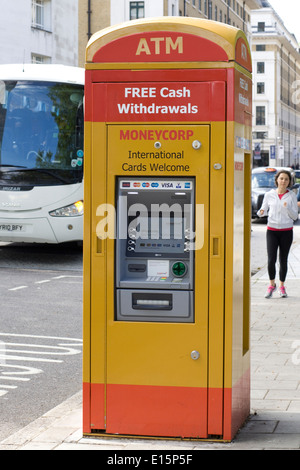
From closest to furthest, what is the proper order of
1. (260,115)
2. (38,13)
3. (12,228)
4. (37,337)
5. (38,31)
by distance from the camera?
(37,337), (12,228), (38,31), (38,13), (260,115)

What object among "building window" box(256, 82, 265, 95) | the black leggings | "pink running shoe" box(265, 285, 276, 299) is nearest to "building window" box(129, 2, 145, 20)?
the black leggings

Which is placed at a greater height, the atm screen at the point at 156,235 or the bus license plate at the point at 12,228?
the atm screen at the point at 156,235

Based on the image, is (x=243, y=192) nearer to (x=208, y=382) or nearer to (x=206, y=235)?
(x=206, y=235)

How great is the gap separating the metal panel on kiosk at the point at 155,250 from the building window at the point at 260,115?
108271 millimetres

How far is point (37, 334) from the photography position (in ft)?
31.8

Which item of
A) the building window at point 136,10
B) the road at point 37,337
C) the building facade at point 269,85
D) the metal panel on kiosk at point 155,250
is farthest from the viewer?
the building facade at point 269,85

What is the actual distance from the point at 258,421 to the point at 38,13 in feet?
120

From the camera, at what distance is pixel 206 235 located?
5395 mm

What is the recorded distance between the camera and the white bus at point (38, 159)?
15.7 meters

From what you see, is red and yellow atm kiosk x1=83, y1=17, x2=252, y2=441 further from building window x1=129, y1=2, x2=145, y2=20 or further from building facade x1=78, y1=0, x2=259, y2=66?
building window x1=129, y1=2, x2=145, y2=20

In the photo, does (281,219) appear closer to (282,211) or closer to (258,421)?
(282,211)

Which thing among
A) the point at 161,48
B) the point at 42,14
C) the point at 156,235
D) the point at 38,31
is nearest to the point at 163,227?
the point at 156,235

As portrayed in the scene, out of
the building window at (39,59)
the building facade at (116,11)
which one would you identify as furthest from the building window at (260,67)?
the building window at (39,59)

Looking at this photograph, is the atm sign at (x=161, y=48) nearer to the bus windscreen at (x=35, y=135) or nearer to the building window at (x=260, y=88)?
the bus windscreen at (x=35, y=135)
